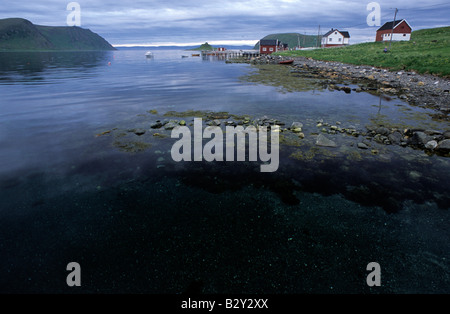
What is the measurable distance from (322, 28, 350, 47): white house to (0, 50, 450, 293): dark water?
126335 mm

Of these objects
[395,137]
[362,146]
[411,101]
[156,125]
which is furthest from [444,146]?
[156,125]

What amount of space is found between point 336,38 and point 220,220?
13507 cm

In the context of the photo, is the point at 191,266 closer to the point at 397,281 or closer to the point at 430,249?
the point at 397,281

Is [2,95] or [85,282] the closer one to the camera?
[85,282]

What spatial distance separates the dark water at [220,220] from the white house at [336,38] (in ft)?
414

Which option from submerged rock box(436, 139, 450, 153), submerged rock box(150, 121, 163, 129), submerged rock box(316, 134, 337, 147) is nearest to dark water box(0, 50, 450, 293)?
submerged rock box(316, 134, 337, 147)

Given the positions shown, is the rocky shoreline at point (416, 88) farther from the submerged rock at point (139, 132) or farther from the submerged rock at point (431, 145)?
the submerged rock at point (139, 132)

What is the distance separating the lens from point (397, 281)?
470cm

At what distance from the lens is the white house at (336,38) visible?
371 ft

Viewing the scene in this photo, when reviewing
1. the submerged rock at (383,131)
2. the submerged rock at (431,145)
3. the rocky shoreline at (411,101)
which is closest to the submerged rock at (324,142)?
the rocky shoreline at (411,101)

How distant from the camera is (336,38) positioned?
114m

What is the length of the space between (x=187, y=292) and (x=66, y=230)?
376 cm

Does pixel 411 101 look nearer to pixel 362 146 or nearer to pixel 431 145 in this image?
pixel 431 145
